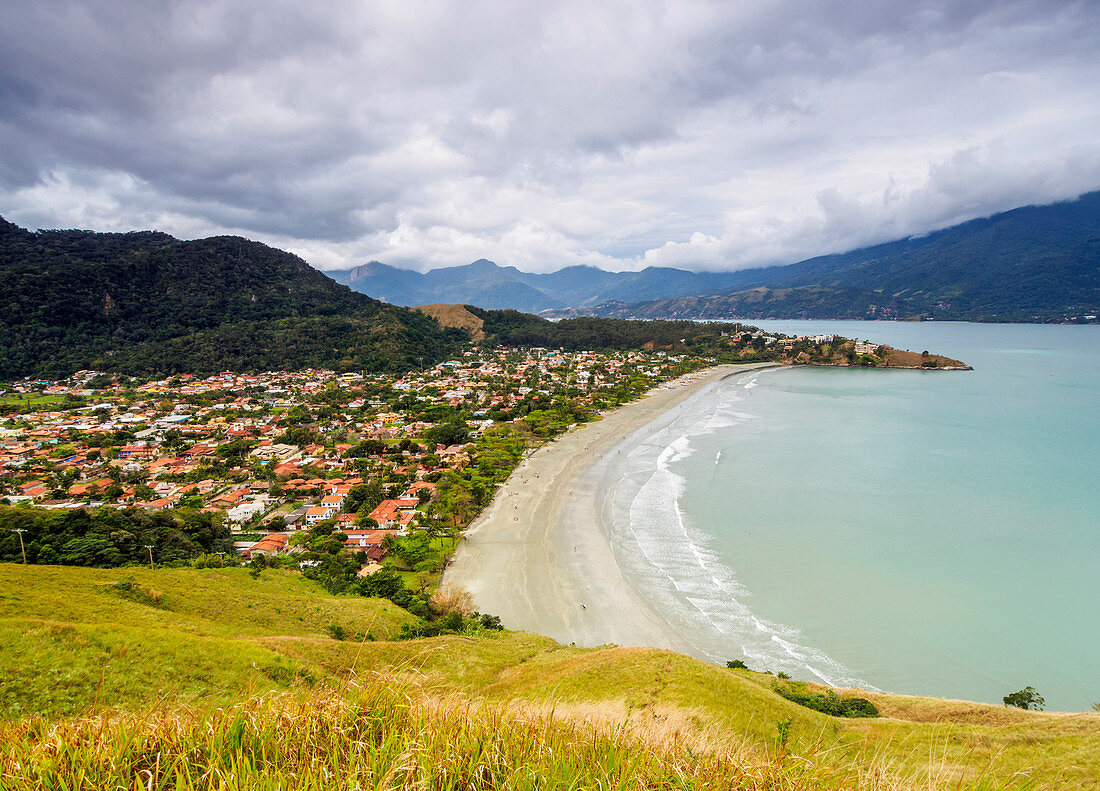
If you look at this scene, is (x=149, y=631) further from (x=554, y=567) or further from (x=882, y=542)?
(x=882, y=542)

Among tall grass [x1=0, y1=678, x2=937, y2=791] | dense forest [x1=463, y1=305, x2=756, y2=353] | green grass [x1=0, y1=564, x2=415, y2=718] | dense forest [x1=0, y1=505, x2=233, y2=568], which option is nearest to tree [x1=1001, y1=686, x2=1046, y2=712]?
green grass [x1=0, y1=564, x2=415, y2=718]

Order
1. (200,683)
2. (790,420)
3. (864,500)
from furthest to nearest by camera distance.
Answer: (790,420), (864,500), (200,683)

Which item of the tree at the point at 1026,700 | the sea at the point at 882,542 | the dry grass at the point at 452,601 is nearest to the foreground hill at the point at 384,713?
the dry grass at the point at 452,601

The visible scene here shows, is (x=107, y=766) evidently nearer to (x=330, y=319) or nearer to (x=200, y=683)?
(x=200, y=683)

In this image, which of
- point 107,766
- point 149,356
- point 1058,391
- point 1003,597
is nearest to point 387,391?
point 149,356

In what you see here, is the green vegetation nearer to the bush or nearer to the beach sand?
the bush
